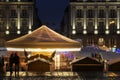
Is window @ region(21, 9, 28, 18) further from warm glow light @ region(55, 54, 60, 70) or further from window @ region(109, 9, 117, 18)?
warm glow light @ region(55, 54, 60, 70)

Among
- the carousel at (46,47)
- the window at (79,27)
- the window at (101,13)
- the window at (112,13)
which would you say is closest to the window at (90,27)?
the window at (79,27)

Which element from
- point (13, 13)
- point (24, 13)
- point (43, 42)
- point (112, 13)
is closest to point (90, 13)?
point (112, 13)

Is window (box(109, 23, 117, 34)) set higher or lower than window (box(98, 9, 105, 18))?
lower

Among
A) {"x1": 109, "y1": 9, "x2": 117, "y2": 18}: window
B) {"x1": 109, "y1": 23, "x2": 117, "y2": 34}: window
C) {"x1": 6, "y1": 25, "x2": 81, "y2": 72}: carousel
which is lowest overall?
{"x1": 109, "y1": 23, "x2": 117, "y2": 34}: window

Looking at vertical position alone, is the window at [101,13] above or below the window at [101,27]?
above

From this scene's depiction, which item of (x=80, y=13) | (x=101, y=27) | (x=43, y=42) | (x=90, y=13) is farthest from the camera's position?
(x=90, y=13)

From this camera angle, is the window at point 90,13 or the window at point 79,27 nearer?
the window at point 79,27

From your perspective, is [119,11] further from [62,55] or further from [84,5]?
[62,55]

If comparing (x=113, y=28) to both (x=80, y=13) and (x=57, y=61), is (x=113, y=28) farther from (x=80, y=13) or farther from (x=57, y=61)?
(x=57, y=61)

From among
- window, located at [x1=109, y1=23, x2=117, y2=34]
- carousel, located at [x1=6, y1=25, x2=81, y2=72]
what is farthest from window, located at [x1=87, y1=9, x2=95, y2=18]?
carousel, located at [x1=6, y1=25, x2=81, y2=72]

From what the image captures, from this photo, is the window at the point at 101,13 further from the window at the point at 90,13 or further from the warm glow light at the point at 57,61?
the warm glow light at the point at 57,61

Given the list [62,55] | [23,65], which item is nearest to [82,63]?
[23,65]

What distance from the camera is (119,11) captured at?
11650 cm

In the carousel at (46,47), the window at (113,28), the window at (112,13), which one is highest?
the window at (112,13)
